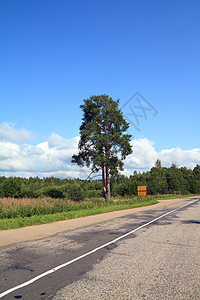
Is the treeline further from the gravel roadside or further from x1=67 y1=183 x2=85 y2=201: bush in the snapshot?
the gravel roadside

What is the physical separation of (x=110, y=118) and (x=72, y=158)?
8.15 meters

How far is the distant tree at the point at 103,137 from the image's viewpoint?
30.3m

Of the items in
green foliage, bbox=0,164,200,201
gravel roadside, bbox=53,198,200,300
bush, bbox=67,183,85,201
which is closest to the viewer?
gravel roadside, bbox=53,198,200,300

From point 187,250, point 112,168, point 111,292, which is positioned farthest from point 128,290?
point 112,168

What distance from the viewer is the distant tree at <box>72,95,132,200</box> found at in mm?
30281

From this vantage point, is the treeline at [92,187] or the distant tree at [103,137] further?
the treeline at [92,187]

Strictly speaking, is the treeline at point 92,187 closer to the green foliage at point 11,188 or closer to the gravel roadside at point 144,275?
the green foliage at point 11,188

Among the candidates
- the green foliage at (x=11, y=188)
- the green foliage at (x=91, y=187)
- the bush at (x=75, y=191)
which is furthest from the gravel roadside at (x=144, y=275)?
the bush at (x=75, y=191)

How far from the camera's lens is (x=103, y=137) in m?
30.0

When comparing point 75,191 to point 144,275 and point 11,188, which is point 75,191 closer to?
point 11,188

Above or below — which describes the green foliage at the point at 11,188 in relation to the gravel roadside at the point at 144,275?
above

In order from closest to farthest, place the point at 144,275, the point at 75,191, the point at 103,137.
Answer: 1. the point at 144,275
2. the point at 103,137
3. the point at 75,191

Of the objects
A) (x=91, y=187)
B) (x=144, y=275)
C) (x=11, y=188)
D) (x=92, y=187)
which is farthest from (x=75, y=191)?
(x=91, y=187)

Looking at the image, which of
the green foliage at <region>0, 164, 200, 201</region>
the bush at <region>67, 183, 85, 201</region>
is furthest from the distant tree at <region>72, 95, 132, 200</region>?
the bush at <region>67, 183, 85, 201</region>
